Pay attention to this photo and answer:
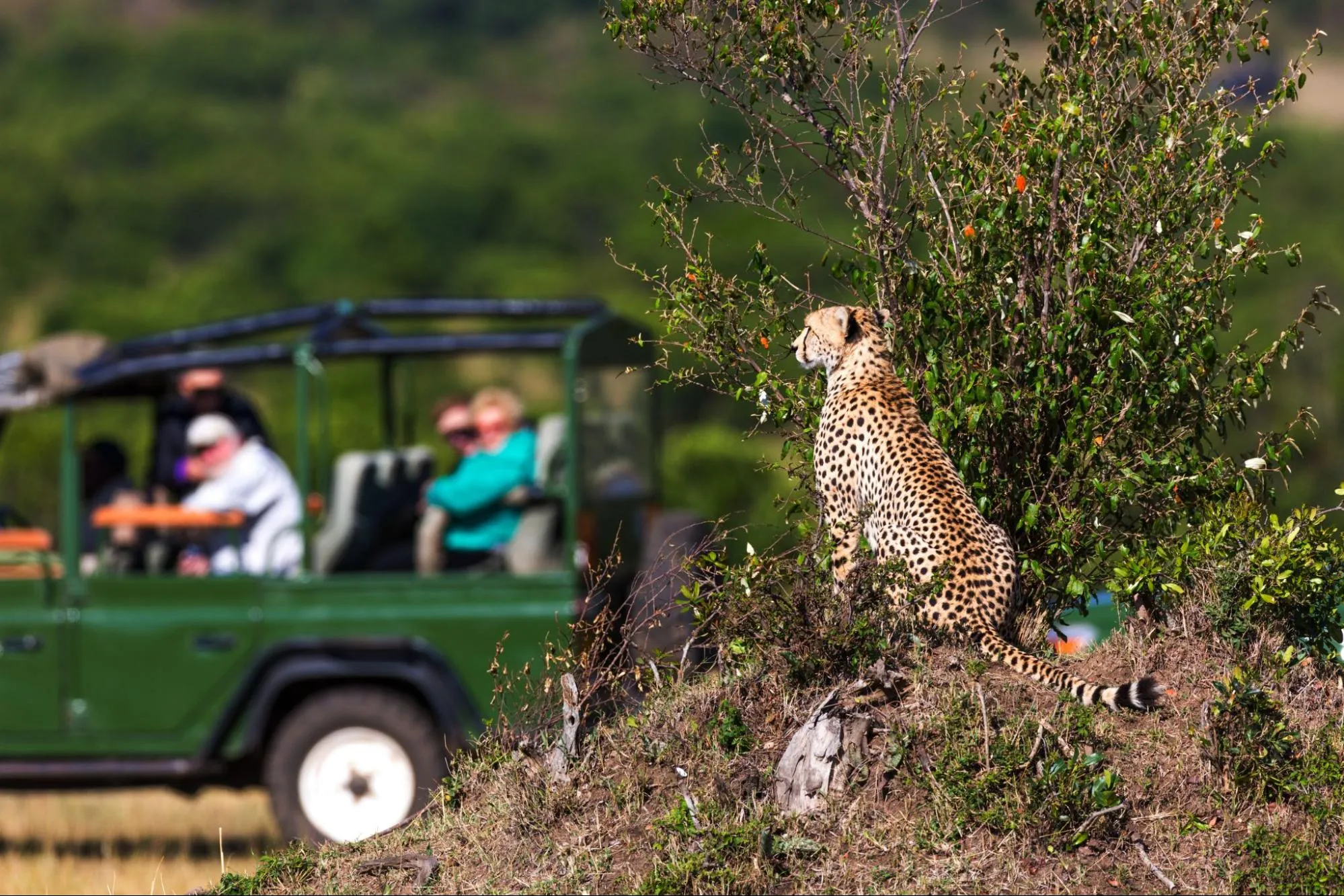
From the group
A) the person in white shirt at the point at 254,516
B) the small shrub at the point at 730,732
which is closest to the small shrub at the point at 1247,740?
the small shrub at the point at 730,732

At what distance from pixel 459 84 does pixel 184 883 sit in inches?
3039

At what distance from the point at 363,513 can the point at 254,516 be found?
49 cm

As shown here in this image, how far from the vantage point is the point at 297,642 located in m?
8.23

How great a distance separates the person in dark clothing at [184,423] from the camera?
893 cm

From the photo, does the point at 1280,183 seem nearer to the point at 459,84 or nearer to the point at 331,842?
the point at 459,84

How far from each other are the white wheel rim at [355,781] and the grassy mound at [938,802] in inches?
94.6

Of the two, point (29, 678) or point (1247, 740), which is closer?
point (1247, 740)

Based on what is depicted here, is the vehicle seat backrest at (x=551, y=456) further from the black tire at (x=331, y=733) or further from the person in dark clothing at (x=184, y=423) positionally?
the person in dark clothing at (x=184, y=423)

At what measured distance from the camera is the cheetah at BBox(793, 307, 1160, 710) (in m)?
5.68

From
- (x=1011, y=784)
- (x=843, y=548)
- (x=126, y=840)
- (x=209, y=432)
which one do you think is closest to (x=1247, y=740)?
(x=1011, y=784)

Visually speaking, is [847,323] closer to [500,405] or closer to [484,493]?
[484,493]

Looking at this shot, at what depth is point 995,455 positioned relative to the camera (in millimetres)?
6180

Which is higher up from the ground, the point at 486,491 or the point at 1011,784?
the point at 486,491

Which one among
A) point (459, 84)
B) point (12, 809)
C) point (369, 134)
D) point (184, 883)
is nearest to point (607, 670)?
point (184, 883)
